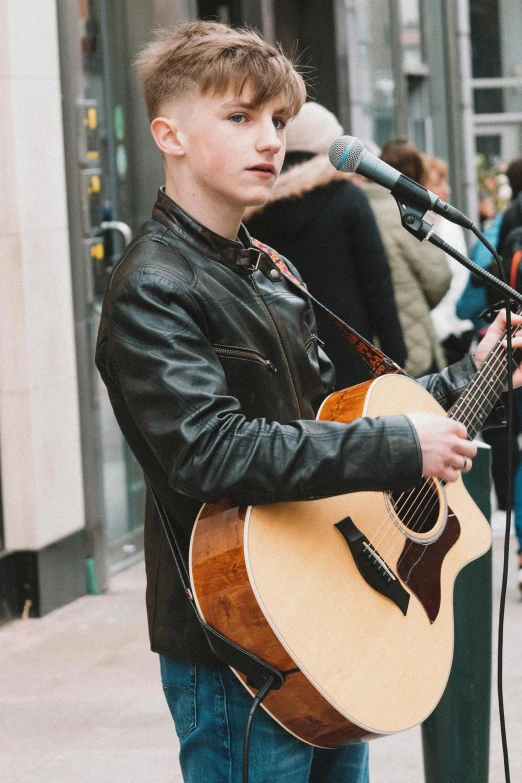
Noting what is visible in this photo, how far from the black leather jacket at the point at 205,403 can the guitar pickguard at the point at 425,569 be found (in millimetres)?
332

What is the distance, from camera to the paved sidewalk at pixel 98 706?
4.03 meters

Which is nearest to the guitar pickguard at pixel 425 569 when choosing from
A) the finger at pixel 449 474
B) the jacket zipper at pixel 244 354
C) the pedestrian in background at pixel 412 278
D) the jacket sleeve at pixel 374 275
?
the finger at pixel 449 474

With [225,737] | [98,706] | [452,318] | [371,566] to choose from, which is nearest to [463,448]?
[371,566]

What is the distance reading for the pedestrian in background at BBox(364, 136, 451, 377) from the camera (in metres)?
5.83

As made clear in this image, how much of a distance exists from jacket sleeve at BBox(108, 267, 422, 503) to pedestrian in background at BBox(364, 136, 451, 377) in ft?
11.9

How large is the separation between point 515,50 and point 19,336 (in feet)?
65.7

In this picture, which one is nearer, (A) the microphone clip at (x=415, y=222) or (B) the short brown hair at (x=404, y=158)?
(A) the microphone clip at (x=415, y=222)

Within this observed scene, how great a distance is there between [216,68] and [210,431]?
64 cm

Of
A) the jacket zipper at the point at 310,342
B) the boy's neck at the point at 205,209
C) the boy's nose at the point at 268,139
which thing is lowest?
the jacket zipper at the point at 310,342

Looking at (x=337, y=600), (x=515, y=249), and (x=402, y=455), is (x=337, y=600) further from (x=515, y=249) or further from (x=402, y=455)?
(x=515, y=249)

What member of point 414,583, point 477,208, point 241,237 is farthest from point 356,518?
point 477,208

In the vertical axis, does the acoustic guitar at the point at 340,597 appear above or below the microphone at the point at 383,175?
below

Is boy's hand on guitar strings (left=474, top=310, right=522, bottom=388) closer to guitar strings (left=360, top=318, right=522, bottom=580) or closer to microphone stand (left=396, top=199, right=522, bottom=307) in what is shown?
guitar strings (left=360, top=318, right=522, bottom=580)

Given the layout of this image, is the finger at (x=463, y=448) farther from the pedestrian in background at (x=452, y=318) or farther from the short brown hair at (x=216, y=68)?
the pedestrian in background at (x=452, y=318)
